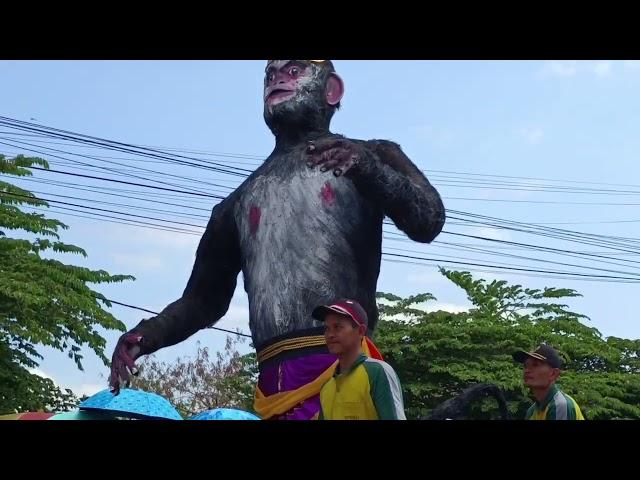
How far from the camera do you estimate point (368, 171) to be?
4188mm

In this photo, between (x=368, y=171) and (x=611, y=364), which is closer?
(x=368, y=171)

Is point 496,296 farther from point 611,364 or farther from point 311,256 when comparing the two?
point 311,256

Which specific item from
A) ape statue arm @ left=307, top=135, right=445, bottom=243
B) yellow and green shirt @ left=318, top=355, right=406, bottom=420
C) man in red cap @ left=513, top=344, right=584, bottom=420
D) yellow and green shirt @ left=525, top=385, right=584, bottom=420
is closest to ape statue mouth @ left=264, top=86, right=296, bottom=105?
ape statue arm @ left=307, top=135, right=445, bottom=243

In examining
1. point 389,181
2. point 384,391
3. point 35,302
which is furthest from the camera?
point 35,302

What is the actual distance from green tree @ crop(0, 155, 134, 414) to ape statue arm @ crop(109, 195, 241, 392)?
21.8ft

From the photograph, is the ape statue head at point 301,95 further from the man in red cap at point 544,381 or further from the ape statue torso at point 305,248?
the man in red cap at point 544,381

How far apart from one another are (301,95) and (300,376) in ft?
4.11

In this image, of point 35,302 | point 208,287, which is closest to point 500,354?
point 35,302

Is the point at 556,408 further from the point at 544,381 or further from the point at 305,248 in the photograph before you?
the point at 305,248

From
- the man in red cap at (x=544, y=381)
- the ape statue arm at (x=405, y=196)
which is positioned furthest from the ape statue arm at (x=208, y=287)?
the man in red cap at (x=544, y=381)

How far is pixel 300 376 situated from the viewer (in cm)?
429
